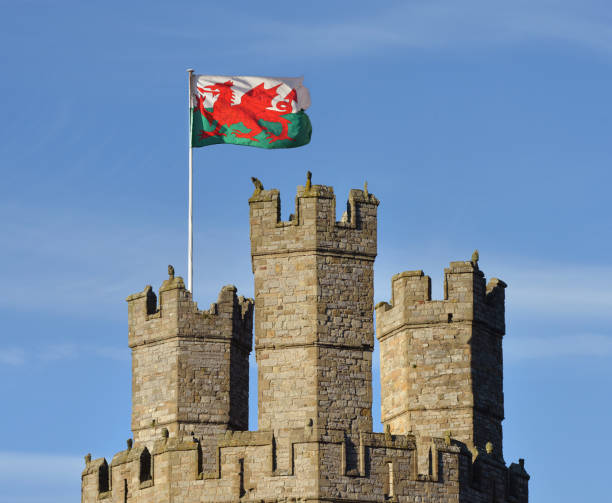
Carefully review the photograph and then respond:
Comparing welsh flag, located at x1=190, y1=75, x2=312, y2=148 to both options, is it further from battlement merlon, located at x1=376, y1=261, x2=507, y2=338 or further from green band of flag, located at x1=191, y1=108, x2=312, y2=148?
battlement merlon, located at x1=376, y1=261, x2=507, y2=338

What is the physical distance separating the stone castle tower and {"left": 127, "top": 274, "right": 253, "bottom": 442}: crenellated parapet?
0.04 metres

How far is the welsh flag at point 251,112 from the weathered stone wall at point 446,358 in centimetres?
520

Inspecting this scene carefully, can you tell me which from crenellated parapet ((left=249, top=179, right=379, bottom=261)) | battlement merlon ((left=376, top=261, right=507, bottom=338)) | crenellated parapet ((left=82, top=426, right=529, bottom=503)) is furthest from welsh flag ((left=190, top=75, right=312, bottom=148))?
crenellated parapet ((left=82, top=426, right=529, bottom=503))

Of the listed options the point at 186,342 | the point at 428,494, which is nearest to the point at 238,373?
the point at 186,342

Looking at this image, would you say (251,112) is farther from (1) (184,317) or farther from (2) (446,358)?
(2) (446,358)

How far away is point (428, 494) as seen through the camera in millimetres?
56562

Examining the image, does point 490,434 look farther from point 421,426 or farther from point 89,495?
point 89,495

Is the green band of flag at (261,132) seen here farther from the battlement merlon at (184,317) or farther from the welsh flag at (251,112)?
the battlement merlon at (184,317)

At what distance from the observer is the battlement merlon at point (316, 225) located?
5825cm

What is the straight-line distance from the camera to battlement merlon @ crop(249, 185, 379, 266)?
5825 cm

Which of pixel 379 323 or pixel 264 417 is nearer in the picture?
pixel 264 417

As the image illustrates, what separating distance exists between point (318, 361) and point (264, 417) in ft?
6.29

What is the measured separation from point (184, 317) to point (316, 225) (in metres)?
4.23

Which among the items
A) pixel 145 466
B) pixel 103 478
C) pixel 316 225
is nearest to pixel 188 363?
pixel 145 466
